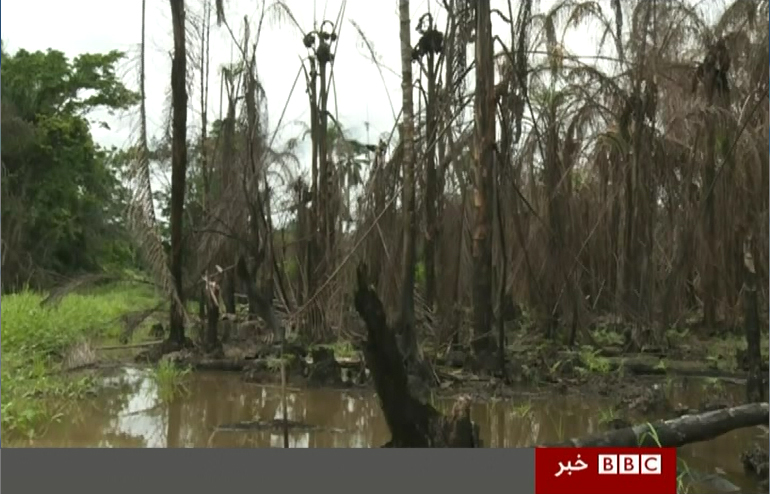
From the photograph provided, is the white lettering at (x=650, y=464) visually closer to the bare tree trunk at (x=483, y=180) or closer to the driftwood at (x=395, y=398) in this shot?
the driftwood at (x=395, y=398)

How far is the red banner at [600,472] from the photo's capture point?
9.65 feet

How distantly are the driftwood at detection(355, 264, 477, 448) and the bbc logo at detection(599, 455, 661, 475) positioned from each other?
123 centimetres

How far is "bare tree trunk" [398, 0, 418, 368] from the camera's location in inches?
283

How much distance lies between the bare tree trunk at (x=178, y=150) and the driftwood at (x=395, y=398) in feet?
18.0

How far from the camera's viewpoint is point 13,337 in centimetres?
929

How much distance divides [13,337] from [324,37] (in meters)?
5.26

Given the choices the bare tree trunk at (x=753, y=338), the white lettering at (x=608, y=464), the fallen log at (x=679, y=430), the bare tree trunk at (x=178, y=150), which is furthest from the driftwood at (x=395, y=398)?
the bare tree trunk at (x=178, y=150)

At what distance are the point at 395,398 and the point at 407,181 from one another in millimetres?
3054

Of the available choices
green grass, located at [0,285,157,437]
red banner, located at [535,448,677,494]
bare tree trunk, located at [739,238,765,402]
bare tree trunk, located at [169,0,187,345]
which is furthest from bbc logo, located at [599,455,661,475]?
bare tree trunk, located at [169,0,187,345]

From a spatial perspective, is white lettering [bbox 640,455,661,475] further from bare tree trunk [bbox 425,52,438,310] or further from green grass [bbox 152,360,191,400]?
green grass [bbox 152,360,191,400]

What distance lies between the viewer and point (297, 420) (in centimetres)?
682

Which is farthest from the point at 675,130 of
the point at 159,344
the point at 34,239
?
the point at 34,239

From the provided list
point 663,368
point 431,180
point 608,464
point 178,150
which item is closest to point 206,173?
point 178,150

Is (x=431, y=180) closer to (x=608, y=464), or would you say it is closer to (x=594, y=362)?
(x=594, y=362)
